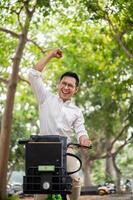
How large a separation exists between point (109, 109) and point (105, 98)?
0.93 m

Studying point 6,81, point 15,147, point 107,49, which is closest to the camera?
point 6,81

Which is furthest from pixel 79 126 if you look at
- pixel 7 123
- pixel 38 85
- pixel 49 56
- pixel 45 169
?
pixel 7 123

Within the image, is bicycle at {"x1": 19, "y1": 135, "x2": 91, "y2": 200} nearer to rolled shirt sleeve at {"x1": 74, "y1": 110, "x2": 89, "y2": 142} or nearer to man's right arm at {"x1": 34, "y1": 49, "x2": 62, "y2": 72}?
rolled shirt sleeve at {"x1": 74, "y1": 110, "x2": 89, "y2": 142}

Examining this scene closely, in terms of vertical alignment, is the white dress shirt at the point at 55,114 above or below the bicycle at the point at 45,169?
above

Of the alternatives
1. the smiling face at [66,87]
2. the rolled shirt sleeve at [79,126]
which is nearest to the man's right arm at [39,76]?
the smiling face at [66,87]

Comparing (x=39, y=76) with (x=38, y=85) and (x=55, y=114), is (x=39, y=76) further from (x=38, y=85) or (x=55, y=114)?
(x=55, y=114)

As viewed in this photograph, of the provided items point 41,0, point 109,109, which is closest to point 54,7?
point 41,0

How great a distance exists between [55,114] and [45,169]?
742 mm

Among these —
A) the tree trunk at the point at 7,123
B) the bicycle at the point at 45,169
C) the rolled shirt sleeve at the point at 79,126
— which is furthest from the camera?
the tree trunk at the point at 7,123

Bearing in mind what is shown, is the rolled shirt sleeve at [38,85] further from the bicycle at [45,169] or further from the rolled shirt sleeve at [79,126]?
the bicycle at [45,169]

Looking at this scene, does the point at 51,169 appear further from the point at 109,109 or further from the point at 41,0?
the point at 109,109

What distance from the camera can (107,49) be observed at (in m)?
18.1

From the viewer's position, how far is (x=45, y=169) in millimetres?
3291

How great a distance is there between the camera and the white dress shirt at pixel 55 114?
3918mm
